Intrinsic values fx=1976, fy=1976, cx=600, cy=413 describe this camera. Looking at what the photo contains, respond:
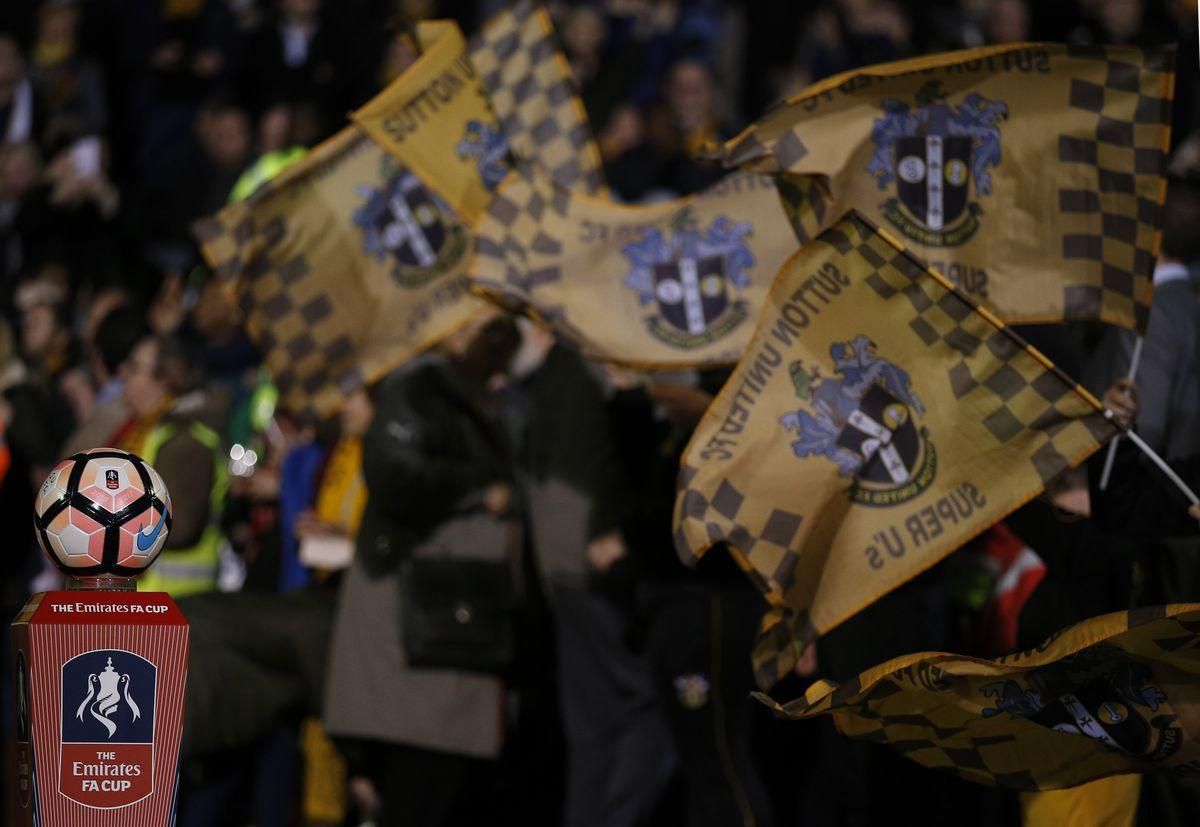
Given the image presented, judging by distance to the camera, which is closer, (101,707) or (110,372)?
(101,707)

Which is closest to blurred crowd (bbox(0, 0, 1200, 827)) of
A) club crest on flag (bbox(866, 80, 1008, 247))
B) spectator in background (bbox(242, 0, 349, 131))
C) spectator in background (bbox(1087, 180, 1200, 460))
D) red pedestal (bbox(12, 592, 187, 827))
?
spectator in background (bbox(1087, 180, 1200, 460))

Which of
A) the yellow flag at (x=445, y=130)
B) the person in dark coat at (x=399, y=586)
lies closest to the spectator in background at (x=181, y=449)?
the person in dark coat at (x=399, y=586)

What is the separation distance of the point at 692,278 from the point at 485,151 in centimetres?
115

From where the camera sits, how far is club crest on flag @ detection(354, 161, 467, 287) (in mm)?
8164

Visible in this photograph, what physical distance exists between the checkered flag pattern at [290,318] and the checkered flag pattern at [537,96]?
1.04m

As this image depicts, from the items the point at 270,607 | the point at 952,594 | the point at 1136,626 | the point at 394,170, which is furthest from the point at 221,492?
the point at 1136,626

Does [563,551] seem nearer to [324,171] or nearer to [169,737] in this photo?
[324,171]

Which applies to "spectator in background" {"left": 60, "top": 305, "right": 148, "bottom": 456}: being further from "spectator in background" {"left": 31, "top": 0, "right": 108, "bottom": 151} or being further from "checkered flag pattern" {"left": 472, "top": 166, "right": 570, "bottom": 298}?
"spectator in background" {"left": 31, "top": 0, "right": 108, "bottom": 151}

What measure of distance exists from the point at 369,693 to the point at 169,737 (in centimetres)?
263

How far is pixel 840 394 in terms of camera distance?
19.4 ft

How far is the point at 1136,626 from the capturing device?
5.01 metres

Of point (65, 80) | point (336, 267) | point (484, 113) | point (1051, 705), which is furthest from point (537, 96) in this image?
point (65, 80)

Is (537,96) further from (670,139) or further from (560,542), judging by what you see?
(670,139)

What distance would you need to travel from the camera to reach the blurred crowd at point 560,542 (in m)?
6.78
